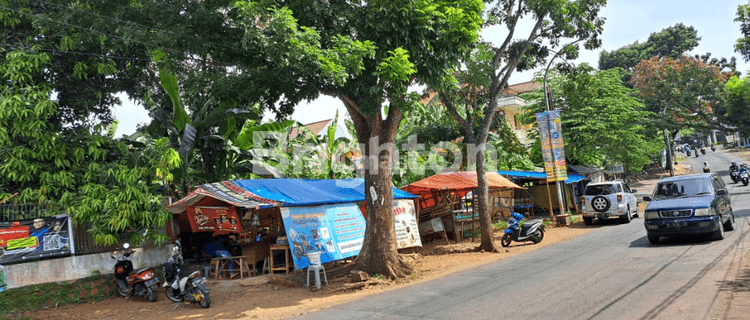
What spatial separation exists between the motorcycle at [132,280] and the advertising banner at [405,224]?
23.2 feet

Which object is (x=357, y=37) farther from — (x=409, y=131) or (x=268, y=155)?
(x=409, y=131)

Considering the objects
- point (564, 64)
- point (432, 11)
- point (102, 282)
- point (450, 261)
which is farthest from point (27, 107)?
point (564, 64)

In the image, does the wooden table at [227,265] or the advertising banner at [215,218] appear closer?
the advertising banner at [215,218]

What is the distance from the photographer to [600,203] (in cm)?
Answer: 1925

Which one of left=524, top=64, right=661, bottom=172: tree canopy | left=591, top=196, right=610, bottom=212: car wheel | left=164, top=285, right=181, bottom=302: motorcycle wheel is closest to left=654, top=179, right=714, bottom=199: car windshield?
left=591, top=196, right=610, bottom=212: car wheel

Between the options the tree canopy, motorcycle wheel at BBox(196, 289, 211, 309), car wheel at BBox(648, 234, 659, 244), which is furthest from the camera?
the tree canopy

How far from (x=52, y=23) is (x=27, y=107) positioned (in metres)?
2.07

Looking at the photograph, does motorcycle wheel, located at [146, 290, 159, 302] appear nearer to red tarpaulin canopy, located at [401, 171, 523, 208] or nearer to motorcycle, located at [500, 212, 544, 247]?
red tarpaulin canopy, located at [401, 171, 523, 208]

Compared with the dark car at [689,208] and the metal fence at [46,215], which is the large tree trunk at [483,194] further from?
the metal fence at [46,215]

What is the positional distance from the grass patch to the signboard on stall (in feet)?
54.2

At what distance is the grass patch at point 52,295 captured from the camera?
9.63 metres

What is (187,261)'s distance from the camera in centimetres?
1342

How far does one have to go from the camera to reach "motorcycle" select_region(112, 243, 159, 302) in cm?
1047

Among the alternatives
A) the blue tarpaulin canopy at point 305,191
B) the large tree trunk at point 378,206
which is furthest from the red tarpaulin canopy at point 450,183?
the large tree trunk at point 378,206
